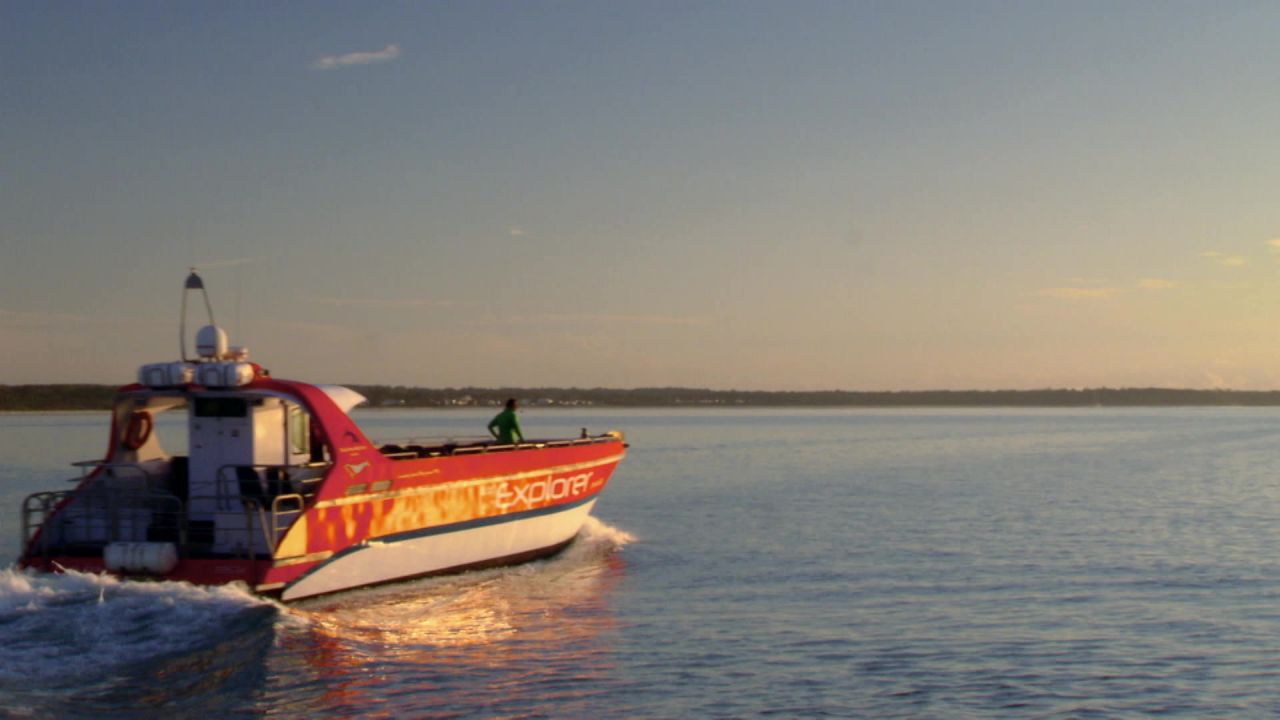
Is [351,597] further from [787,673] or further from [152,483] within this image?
[787,673]

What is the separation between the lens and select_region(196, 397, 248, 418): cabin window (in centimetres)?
1497

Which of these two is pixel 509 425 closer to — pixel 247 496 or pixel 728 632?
pixel 247 496

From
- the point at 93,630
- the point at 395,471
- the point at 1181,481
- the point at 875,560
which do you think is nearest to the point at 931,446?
the point at 1181,481

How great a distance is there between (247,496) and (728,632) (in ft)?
19.1

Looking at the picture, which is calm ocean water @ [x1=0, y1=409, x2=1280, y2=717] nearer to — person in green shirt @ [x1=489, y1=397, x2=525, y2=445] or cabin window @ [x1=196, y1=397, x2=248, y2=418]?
person in green shirt @ [x1=489, y1=397, x2=525, y2=445]

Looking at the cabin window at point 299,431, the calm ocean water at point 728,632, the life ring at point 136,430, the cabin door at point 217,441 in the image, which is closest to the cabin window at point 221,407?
the cabin door at point 217,441

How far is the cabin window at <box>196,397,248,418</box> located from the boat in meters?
0.01

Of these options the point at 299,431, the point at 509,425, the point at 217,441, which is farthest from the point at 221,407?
the point at 509,425

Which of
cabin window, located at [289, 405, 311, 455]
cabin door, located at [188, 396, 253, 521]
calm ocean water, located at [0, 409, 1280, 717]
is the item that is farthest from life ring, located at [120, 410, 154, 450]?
calm ocean water, located at [0, 409, 1280, 717]

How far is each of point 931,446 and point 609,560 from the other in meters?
46.4

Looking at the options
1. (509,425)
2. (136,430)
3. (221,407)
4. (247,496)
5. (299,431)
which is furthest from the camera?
(509,425)

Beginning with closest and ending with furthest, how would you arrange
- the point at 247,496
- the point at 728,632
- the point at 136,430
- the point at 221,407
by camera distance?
the point at 728,632 → the point at 247,496 → the point at 221,407 → the point at 136,430

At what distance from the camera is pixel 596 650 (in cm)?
1254

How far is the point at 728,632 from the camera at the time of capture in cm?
1339
